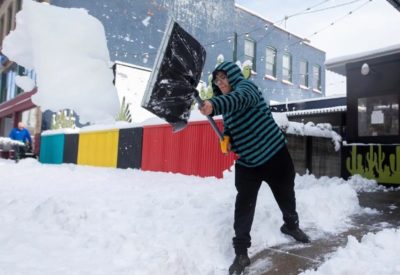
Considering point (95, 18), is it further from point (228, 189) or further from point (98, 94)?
point (228, 189)

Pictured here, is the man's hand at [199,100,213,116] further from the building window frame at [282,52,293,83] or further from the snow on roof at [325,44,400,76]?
the building window frame at [282,52,293,83]

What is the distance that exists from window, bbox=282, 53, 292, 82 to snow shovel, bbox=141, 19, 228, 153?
1943 centimetres

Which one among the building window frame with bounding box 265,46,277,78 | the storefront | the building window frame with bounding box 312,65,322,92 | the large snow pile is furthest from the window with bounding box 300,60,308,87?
the storefront

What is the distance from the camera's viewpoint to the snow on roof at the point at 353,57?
6.48 metres

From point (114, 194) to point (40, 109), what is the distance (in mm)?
12073

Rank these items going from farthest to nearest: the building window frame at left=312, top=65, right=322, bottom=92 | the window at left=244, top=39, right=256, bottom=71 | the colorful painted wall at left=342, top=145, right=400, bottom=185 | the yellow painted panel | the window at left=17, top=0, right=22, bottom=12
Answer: the building window frame at left=312, top=65, right=322, bottom=92 < the window at left=17, top=0, right=22, bottom=12 < the window at left=244, top=39, right=256, bottom=71 < the yellow painted panel < the colorful painted wall at left=342, top=145, right=400, bottom=185

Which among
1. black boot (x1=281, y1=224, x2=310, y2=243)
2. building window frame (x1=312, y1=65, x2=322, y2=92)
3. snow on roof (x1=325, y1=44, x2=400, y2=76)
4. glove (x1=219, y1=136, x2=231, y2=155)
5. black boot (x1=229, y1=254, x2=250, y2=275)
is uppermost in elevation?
building window frame (x1=312, y1=65, x2=322, y2=92)

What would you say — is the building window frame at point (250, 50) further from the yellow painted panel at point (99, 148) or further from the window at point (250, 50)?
the yellow painted panel at point (99, 148)

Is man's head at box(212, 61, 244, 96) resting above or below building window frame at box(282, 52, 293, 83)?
below

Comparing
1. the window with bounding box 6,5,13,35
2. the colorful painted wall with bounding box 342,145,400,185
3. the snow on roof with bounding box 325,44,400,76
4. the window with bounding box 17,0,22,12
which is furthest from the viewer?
the window with bounding box 6,5,13,35

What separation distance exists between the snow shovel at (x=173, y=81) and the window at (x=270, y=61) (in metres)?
18.3

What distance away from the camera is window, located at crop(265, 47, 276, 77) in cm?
2045

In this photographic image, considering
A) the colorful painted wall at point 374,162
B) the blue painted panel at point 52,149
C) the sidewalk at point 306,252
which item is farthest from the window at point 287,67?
the sidewalk at point 306,252

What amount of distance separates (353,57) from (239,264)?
5.74 m
